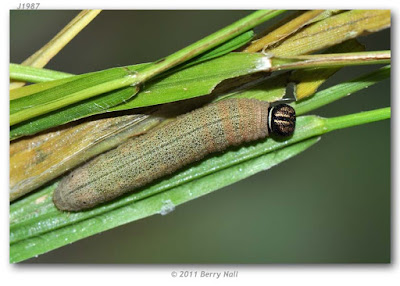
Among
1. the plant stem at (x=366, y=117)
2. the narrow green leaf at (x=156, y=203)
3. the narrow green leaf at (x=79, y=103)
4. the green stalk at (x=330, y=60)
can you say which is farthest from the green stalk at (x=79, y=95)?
the plant stem at (x=366, y=117)

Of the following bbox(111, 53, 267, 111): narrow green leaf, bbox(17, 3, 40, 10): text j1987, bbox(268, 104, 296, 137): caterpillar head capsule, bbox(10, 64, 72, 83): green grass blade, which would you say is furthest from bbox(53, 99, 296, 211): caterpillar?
bbox(17, 3, 40, 10): text j1987

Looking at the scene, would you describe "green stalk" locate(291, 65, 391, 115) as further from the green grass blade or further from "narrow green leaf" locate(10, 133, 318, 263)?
the green grass blade

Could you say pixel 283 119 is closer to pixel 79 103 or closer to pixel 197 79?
pixel 197 79

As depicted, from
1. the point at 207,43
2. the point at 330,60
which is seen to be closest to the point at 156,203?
the point at 207,43

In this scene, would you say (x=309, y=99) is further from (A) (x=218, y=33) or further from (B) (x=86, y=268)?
(B) (x=86, y=268)

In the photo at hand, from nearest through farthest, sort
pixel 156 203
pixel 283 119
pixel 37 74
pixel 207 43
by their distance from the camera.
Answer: pixel 207 43 < pixel 37 74 < pixel 283 119 < pixel 156 203
